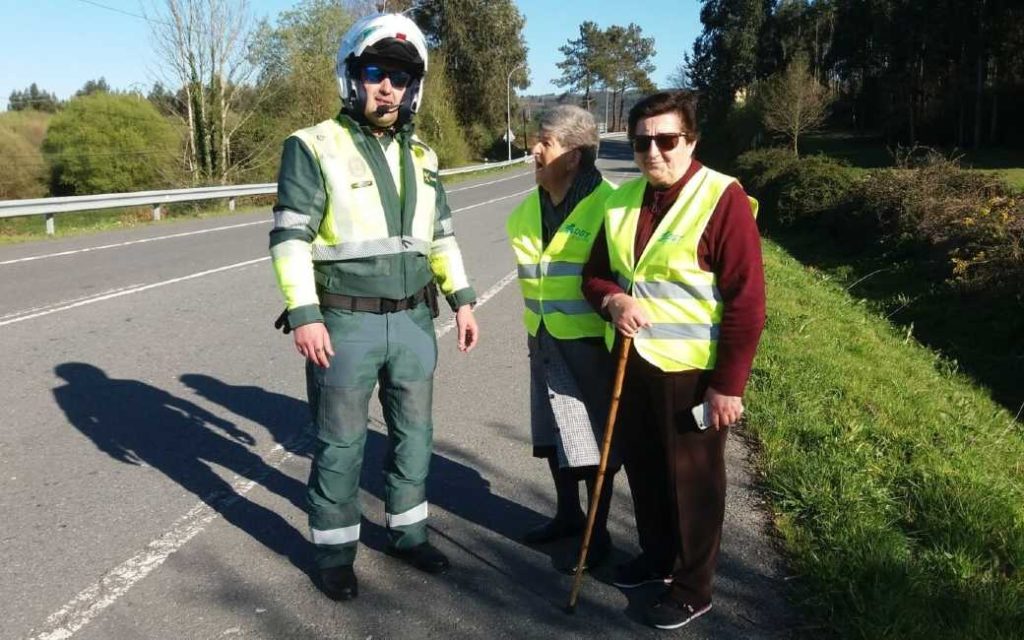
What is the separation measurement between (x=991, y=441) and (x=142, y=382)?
588 cm

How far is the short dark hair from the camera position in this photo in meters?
2.77

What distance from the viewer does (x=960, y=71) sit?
3591cm

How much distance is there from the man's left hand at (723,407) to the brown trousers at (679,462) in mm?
85

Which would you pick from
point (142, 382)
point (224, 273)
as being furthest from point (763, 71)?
point (142, 382)

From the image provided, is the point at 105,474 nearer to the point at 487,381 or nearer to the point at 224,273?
the point at 487,381

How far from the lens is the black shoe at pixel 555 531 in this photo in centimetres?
355

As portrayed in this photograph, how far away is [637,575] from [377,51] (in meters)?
2.22

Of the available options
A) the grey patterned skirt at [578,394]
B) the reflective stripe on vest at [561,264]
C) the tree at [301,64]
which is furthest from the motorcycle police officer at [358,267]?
the tree at [301,64]

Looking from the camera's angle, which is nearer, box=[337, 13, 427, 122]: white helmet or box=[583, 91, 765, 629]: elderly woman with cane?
box=[583, 91, 765, 629]: elderly woman with cane

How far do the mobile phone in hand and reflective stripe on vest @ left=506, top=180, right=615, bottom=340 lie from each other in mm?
582

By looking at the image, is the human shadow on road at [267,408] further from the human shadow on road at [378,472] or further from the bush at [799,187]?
the bush at [799,187]

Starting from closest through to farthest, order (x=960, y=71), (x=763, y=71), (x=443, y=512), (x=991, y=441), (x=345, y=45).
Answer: (x=345, y=45) → (x=443, y=512) → (x=991, y=441) → (x=960, y=71) → (x=763, y=71)

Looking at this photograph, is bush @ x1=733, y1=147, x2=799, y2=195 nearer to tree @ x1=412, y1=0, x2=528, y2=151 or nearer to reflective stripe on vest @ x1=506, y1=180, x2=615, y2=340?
reflective stripe on vest @ x1=506, y1=180, x2=615, y2=340

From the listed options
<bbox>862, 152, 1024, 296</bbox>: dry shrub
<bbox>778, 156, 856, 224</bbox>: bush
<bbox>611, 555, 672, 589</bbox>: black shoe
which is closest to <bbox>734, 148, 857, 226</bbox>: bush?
<bbox>778, 156, 856, 224</bbox>: bush
